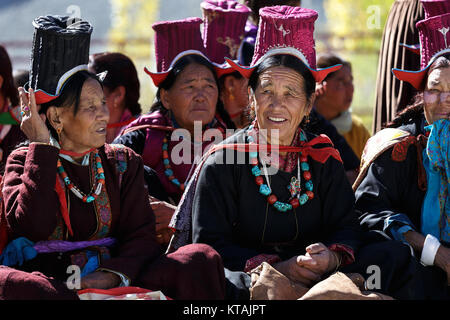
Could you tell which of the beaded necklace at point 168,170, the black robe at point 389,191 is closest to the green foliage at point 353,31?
the beaded necklace at point 168,170

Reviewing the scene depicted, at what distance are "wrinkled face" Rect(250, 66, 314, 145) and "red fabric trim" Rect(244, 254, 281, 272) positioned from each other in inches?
29.7

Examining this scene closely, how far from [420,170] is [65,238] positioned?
2297mm

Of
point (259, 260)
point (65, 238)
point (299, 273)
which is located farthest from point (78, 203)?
point (299, 273)

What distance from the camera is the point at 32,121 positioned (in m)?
4.10

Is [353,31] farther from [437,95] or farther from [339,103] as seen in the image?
[437,95]

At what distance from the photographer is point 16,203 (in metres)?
4.01

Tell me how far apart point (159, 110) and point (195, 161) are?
2.04 feet

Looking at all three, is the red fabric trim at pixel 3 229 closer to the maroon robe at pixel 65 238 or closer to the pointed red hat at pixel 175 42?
the maroon robe at pixel 65 238

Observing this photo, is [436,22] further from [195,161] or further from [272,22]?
[195,161]

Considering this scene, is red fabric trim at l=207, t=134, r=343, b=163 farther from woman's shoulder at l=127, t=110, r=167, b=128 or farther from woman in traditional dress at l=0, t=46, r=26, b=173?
woman in traditional dress at l=0, t=46, r=26, b=173

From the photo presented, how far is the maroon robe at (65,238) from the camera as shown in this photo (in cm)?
377
